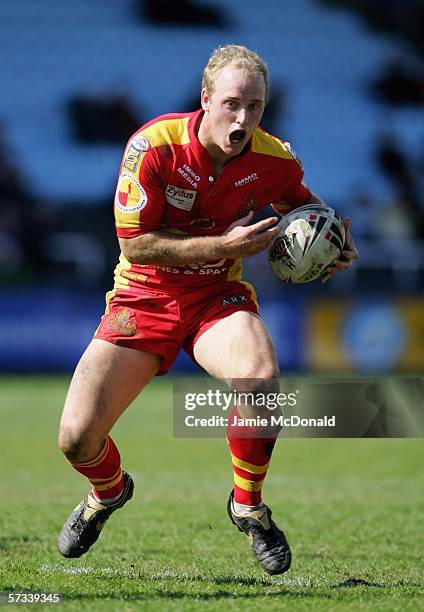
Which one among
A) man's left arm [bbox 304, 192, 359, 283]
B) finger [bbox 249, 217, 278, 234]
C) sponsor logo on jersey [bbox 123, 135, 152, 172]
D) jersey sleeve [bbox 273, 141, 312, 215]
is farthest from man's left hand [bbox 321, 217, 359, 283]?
sponsor logo on jersey [bbox 123, 135, 152, 172]

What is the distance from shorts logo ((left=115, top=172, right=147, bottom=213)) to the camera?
5.22 metres

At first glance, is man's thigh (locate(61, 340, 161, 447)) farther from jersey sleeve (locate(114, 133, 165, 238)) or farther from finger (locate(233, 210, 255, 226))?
finger (locate(233, 210, 255, 226))

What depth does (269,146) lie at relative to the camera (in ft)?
18.1

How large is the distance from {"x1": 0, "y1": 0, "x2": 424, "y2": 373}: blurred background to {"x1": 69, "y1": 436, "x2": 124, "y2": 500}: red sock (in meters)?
A: 10.7

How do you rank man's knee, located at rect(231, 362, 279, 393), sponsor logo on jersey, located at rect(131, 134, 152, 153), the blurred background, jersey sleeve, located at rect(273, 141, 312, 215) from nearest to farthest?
man's knee, located at rect(231, 362, 279, 393) < sponsor logo on jersey, located at rect(131, 134, 152, 153) < jersey sleeve, located at rect(273, 141, 312, 215) < the blurred background

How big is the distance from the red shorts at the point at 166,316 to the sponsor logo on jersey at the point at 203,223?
309 mm

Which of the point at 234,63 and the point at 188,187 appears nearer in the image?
the point at 234,63

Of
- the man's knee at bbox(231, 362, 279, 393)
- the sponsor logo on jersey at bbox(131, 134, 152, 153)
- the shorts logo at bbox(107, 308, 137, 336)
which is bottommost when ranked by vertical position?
the shorts logo at bbox(107, 308, 137, 336)

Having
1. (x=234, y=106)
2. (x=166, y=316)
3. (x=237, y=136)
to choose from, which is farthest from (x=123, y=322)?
(x=234, y=106)

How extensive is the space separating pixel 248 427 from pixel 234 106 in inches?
61.0

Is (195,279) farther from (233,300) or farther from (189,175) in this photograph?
(189,175)

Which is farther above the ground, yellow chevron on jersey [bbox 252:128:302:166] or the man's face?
the man's face

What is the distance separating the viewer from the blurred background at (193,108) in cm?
1638

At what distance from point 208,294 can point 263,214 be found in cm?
1094
